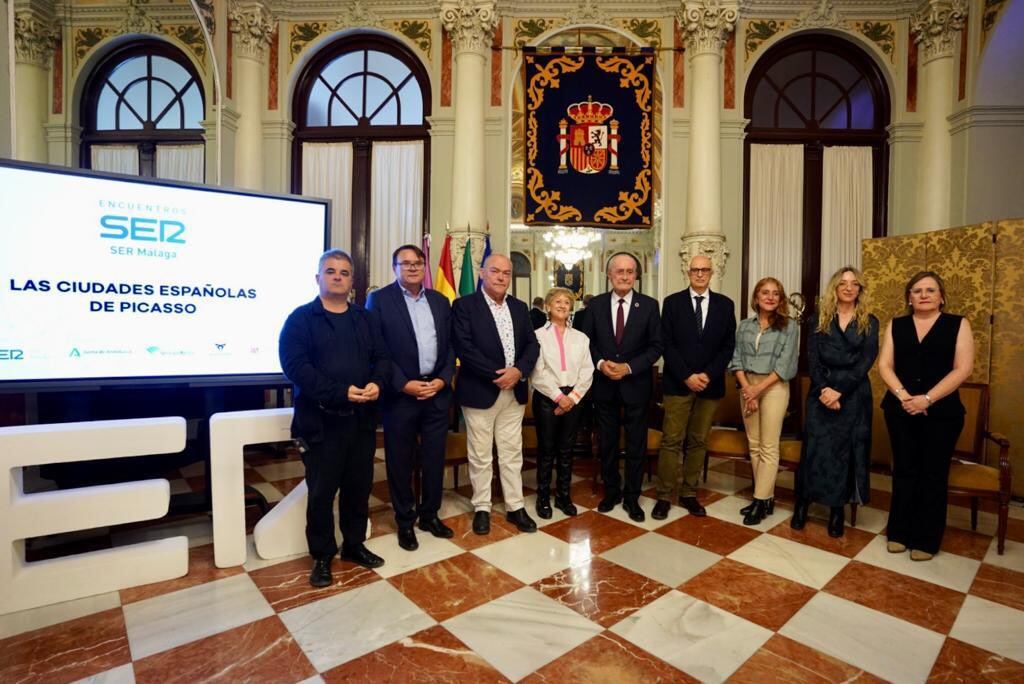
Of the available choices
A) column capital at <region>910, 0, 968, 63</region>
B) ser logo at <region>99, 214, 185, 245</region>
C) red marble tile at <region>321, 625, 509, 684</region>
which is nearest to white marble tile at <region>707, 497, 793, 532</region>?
red marble tile at <region>321, 625, 509, 684</region>

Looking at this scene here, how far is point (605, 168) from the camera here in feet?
19.7

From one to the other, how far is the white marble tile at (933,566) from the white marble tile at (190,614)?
114 inches

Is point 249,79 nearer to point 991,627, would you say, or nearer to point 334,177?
point 334,177

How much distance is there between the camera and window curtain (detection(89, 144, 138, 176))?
15.5 ft

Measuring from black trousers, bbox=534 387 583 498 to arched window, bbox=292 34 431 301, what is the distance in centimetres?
386

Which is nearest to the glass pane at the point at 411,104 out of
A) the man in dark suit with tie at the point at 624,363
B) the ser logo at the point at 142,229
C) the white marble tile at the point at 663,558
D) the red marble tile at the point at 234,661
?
the ser logo at the point at 142,229

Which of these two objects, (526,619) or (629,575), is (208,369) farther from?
(629,575)

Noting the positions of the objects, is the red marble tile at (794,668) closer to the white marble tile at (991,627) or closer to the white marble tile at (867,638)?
the white marble tile at (867,638)

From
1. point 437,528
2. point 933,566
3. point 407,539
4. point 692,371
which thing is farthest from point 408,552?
point 933,566

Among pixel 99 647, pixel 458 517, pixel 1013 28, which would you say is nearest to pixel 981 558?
pixel 458 517

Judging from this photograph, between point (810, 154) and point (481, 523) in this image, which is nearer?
point (481, 523)

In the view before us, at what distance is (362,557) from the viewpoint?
2.53 meters

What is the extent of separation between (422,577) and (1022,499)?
4177mm

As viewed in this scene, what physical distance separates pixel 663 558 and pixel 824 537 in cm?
103
